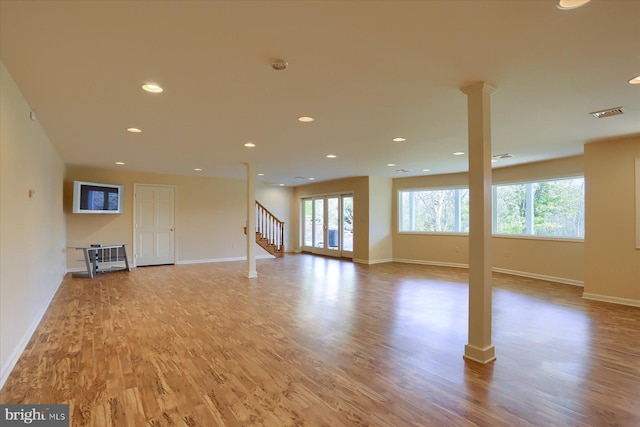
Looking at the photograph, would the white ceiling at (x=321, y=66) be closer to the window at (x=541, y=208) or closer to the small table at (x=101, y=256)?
the window at (x=541, y=208)

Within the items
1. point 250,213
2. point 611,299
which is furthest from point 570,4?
point 250,213

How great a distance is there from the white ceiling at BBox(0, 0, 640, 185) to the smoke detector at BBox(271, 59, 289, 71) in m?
0.06

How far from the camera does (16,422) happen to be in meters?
2.10

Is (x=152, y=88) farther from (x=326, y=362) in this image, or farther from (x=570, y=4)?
(x=570, y=4)

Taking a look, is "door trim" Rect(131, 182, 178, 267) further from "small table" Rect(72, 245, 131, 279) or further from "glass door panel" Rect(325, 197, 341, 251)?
"glass door panel" Rect(325, 197, 341, 251)

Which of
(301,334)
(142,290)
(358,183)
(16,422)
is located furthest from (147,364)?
(358,183)

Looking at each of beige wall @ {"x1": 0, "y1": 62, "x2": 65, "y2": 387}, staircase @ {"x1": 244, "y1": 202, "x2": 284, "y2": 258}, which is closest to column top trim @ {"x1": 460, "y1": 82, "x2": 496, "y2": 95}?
beige wall @ {"x1": 0, "y1": 62, "x2": 65, "y2": 387}

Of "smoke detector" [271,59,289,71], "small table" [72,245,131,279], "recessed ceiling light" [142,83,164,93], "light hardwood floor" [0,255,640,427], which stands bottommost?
"light hardwood floor" [0,255,640,427]

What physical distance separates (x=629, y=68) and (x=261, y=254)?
9.33 meters

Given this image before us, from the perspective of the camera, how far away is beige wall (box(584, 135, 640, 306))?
4770mm

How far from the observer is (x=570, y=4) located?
1.75 m

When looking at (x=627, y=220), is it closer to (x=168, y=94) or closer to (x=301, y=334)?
(x=301, y=334)

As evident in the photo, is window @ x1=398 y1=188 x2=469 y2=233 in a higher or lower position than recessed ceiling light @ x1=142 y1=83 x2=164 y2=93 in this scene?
lower

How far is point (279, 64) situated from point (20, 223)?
9.35 feet
